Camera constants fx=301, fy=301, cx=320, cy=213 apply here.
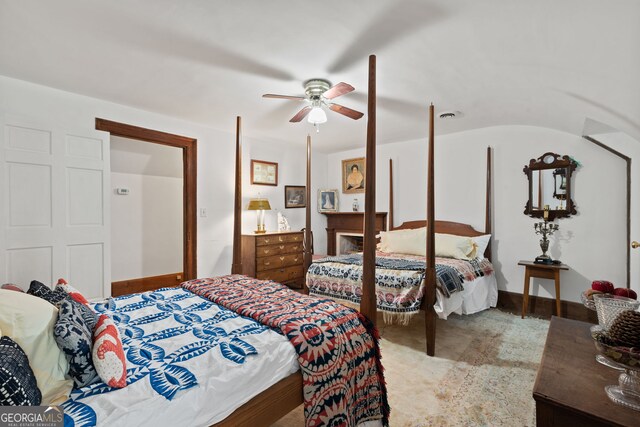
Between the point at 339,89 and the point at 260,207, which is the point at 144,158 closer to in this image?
the point at 260,207

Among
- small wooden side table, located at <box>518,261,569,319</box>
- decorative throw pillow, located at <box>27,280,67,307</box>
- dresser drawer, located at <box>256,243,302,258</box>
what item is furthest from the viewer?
dresser drawer, located at <box>256,243,302,258</box>

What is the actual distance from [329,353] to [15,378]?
110cm

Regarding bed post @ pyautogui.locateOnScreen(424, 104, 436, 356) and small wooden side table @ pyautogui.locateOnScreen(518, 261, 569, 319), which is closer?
bed post @ pyautogui.locateOnScreen(424, 104, 436, 356)

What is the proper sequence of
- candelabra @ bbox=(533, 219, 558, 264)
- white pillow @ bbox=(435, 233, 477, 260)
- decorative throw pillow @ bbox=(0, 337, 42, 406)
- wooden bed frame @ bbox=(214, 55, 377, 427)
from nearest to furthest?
1. decorative throw pillow @ bbox=(0, 337, 42, 406)
2. wooden bed frame @ bbox=(214, 55, 377, 427)
3. candelabra @ bbox=(533, 219, 558, 264)
4. white pillow @ bbox=(435, 233, 477, 260)

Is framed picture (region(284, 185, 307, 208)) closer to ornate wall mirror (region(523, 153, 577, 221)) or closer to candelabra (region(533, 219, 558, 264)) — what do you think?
ornate wall mirror (region(523, 153, 577, 221))

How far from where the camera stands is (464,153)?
165 inches

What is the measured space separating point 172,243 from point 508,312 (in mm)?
4985

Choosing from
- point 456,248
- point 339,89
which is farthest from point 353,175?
point 339,89

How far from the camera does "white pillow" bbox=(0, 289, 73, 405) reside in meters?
0.98

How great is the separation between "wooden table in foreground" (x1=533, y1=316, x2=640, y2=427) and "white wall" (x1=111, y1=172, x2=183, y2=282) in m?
4.98

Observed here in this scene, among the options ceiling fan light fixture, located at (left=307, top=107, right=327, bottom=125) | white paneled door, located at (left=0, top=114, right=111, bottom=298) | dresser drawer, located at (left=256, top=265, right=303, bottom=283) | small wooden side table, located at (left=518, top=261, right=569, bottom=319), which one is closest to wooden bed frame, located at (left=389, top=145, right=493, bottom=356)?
small wooden side table, located at (left=518, top=261, right=569, bottom=319)

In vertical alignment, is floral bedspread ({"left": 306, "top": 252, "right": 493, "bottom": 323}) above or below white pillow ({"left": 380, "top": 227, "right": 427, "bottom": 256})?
below

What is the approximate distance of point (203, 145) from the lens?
395 cm

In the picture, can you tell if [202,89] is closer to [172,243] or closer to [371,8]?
[371,8]
